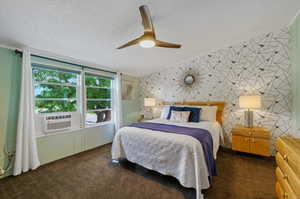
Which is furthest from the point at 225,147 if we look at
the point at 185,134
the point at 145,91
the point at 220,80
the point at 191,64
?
the point at 145,91

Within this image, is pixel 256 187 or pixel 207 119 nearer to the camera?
pixel 256 187

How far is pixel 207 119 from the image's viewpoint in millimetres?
2986

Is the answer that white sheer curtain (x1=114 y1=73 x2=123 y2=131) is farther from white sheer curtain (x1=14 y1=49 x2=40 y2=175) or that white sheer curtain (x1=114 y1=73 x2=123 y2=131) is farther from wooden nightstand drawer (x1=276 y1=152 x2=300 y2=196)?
wooden nightstand drawer (x1=276 y1=152 x2=300 y2=196)

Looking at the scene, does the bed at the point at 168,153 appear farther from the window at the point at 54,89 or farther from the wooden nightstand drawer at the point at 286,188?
the window at the point at 54,89

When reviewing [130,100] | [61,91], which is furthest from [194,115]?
[61,91]

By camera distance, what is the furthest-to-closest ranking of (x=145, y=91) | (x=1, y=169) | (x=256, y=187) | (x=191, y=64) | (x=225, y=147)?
(x=145, y=91) < (x=191, y=64) < (x=225, y=147) < (x=1, y=169) < (x=256, y=187)

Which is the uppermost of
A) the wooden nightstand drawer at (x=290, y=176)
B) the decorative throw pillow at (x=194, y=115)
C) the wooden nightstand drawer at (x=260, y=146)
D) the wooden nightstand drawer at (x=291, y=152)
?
the decorative throw pillow at (x=194, y=115)

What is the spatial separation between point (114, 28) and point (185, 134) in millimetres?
2018

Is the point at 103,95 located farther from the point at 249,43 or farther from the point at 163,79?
the point at 249,43

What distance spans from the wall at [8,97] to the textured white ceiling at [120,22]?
0.95ft

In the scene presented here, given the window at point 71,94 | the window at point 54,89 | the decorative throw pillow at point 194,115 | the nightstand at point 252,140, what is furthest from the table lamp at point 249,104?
the window at point 54,89

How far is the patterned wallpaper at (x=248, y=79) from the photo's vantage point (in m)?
2.54

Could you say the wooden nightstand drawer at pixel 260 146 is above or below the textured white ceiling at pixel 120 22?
below

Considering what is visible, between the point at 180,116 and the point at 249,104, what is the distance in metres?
1.42
